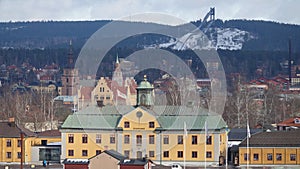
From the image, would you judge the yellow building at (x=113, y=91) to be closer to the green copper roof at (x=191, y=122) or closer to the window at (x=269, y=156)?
the green copper roof at (x=191, y=122)

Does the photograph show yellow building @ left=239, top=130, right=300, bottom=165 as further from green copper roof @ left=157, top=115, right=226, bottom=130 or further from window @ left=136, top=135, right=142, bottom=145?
window @ left=136, top=135, right=142, bottom=145

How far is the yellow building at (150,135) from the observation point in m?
41.0

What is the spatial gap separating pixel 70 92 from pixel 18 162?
54872 mm

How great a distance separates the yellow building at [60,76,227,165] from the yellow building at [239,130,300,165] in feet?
4.20

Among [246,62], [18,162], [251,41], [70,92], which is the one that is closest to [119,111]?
[18,162]

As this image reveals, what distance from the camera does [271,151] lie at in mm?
40000

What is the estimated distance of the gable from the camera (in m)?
41.3

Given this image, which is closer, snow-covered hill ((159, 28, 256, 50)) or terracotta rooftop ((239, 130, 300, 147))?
terracotta rooftop ((239, 130, 300, 147))

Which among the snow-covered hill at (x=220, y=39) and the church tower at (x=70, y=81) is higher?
the snow-covered hill at (x=220, y=39)

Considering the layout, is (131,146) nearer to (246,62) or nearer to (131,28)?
(246,62)

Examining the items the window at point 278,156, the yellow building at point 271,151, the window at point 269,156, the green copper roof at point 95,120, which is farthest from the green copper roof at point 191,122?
the window at point 278,156

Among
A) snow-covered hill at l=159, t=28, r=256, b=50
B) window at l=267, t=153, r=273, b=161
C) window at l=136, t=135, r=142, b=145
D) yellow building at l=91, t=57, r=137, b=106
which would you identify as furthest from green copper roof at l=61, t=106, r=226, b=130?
snow-covered hill at l=159, t=28, r=256, b=50

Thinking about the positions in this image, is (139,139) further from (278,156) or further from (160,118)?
(278,156)

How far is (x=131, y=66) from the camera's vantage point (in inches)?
4003
